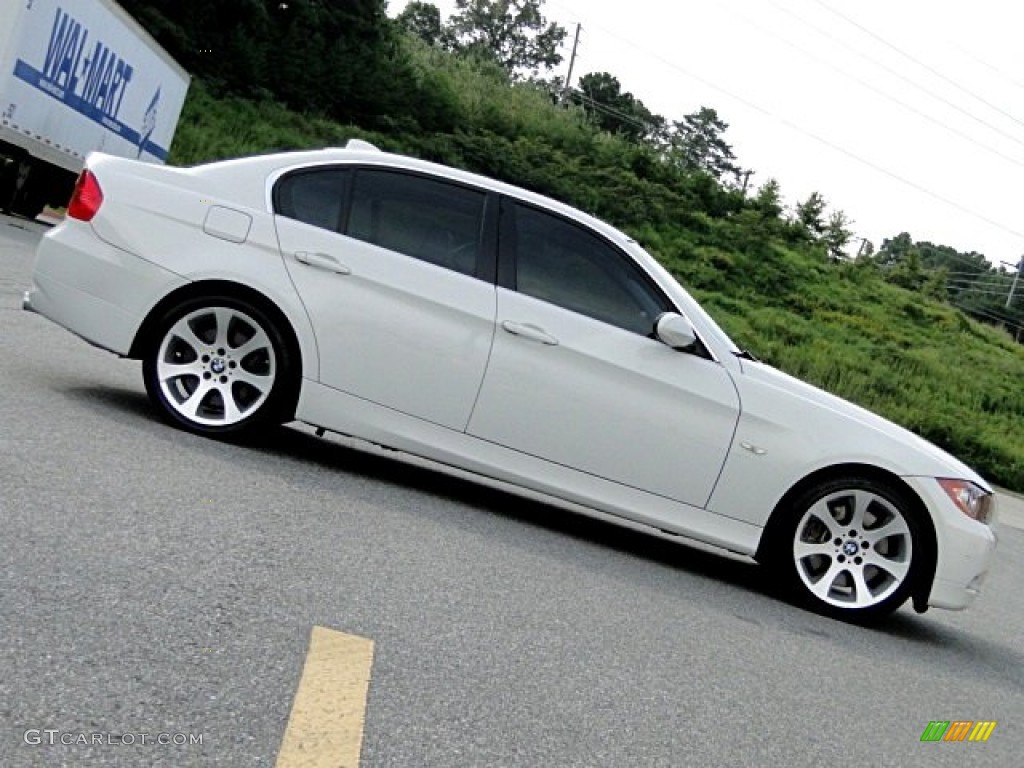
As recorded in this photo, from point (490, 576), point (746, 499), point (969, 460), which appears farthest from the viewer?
point (969, 460)

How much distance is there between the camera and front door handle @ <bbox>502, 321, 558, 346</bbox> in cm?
677

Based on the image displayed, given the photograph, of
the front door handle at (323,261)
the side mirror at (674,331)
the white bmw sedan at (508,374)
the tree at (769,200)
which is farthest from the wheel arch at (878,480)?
the tree at (769,200)

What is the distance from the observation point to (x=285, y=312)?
684 cm

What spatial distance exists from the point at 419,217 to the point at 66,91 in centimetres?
1435

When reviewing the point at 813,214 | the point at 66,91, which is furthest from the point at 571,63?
the point at 66,91

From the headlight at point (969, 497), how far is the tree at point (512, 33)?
9224cm

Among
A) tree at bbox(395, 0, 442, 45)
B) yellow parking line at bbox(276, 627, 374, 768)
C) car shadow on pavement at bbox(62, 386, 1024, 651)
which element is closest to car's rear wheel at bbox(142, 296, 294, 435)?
car shadow on pavement at bbox(62, 386, 1024, 651)

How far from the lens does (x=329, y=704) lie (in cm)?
365

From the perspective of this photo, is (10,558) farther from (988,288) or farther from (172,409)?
(988,288)

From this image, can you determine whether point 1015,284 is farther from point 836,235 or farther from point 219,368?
point 219,368

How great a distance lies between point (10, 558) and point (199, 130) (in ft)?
120

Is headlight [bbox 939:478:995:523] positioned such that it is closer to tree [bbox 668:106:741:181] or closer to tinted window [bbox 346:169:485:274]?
tinted window [bbox 346:169:485:274]

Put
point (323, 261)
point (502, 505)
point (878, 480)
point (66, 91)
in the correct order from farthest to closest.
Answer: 1. point (66, 91)
2. point (502, 505)
3. point (323, 261)
4. point (878, 480)

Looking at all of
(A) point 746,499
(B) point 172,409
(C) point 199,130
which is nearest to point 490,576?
(A) point 746,499
